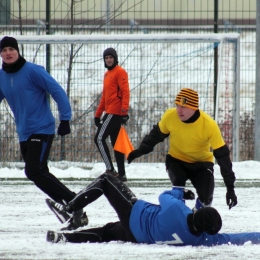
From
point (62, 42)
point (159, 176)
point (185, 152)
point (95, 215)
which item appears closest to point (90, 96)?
point (62, 42)

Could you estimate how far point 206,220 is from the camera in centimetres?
688

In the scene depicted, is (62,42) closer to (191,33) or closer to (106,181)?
(191,33)

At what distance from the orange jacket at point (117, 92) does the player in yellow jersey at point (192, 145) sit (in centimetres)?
473

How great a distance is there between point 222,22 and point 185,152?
8581 millimetres

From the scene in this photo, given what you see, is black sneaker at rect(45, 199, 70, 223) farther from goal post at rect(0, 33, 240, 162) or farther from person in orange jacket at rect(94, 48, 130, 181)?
goal post at rect(0, 33, 240, 162)

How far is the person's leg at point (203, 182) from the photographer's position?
8602 millimetres

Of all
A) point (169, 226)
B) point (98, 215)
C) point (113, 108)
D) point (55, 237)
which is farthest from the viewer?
point (113, 108)

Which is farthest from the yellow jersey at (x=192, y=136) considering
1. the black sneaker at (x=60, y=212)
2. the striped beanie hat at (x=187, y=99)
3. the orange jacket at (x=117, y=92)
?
the orange jacket at (x=117, y=92)

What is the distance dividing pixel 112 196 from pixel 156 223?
690 millimetres

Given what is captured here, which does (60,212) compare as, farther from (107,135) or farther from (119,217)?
(107,135)

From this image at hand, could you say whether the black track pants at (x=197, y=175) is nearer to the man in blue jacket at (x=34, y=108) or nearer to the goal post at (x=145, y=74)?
the man in blue jacket at (x=34, y=108)

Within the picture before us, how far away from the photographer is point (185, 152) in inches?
341

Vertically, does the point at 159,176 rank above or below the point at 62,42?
below

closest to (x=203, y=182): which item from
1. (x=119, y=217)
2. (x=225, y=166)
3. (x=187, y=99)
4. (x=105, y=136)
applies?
(x=225, y=166)
